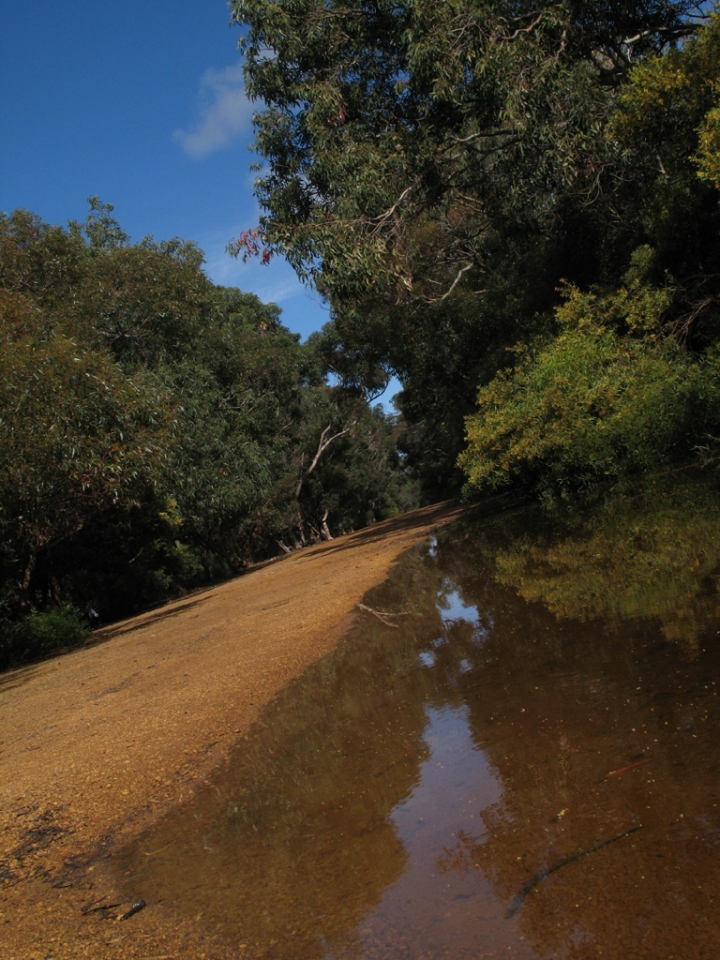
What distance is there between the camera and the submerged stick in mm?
2842

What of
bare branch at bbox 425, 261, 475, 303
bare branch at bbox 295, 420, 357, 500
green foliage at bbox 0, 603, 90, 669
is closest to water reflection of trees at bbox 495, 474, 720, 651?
green foliage at bbox 0, 603, 90, 669

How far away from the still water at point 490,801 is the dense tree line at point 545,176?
10.3 metres

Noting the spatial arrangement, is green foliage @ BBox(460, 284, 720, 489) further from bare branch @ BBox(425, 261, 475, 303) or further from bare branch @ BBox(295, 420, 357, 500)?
bare branch @ BBox(295, 420, 357, 500)

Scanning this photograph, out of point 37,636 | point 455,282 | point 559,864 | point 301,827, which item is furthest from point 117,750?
point 455,282

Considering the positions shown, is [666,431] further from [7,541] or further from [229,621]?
[7,541]

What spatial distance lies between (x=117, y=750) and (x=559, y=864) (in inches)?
175

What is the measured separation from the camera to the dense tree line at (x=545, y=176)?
55.0 ft

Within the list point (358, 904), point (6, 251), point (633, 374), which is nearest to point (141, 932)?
point (358, 904)

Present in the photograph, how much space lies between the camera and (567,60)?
19328 mm

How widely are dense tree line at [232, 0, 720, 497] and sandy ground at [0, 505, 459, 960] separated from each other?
669cm

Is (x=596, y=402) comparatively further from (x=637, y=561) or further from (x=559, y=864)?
(x=559, y=864)

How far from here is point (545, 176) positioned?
19281 mm

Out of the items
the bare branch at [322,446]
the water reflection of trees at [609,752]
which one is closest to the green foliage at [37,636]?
the water reflection of trees at [609,752]

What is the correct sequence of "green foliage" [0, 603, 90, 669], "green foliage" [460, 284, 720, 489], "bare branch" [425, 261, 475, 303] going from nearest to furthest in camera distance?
"green foliage" [460, 284, 720, 489]
"green foliage" [0, 603, 90, 669]
"bare branch" [425, 261, 475, 303]
